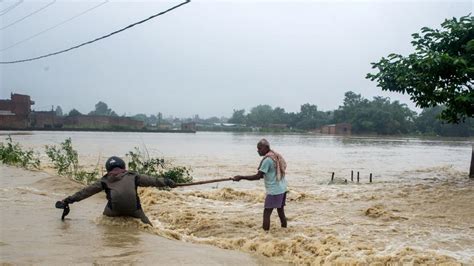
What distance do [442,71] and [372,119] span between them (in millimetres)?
70615

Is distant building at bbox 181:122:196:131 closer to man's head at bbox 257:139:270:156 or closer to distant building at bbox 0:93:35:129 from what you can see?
distant building at bbox 0:93:35:129

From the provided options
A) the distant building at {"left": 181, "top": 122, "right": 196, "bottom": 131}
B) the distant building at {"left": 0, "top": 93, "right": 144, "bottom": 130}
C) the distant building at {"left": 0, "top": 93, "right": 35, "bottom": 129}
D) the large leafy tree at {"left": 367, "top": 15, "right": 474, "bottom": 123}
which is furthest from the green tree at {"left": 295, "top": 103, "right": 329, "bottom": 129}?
the large leafy tree at {"left": 367, "top": 15, "right": 474, "bottom": 123}

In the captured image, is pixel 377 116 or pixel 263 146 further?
pixel 377 116

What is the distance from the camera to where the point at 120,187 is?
6.35 m

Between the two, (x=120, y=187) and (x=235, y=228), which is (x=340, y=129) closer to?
(x=235, y=228)

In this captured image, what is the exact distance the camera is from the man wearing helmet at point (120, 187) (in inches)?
251

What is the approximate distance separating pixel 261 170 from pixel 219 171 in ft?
45.9

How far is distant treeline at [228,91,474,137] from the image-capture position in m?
80.0

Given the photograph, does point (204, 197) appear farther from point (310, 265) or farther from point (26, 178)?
point (310, 265)

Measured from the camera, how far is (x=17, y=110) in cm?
6162

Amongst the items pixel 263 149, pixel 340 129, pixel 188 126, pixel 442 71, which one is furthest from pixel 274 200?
pixel 188 126

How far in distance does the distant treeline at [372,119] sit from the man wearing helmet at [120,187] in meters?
72.2

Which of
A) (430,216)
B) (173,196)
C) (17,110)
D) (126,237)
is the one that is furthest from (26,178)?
(17,110)

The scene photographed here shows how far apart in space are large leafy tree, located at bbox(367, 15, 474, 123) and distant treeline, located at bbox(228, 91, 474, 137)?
6168 centimetres
